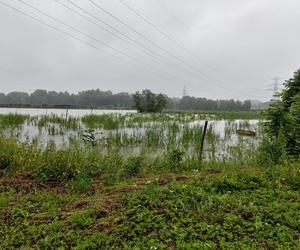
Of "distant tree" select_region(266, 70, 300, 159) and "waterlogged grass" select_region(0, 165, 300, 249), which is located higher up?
"distant tree" select_region(266, 70, 300, 159)

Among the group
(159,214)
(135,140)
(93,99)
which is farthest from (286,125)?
(93,99)

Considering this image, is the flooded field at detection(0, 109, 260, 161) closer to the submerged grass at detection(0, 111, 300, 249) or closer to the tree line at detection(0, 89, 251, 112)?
the submerged grass at detection(0, 111, 300, 249)

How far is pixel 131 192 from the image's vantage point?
3.61 meters

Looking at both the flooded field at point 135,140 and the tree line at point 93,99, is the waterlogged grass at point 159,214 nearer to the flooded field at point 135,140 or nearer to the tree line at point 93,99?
the flooded field at point 135,140

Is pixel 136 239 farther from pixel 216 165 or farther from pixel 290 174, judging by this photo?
pixel 216 165

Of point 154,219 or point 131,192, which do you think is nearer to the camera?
point 154,219

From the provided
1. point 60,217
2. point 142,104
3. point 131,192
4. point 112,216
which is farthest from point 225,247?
Result: point 142,104

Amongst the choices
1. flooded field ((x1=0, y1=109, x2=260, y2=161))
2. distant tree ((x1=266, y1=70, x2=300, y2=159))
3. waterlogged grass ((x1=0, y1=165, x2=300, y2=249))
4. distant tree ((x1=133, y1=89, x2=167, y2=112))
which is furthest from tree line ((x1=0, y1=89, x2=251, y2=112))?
waterlogged grass ((x1=0, y1=165, x2=300, y2=249))

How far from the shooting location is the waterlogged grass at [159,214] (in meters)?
2.42

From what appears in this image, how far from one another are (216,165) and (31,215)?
3921 millimetres

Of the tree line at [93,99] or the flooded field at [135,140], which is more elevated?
the tree line at [93,99]

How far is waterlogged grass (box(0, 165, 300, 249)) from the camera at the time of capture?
242 centimetres

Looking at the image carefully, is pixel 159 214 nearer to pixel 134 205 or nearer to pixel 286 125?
pixel 134 205

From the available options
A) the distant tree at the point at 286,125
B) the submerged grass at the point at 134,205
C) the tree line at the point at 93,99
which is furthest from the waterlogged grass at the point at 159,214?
the tree line at the point at 93,99
